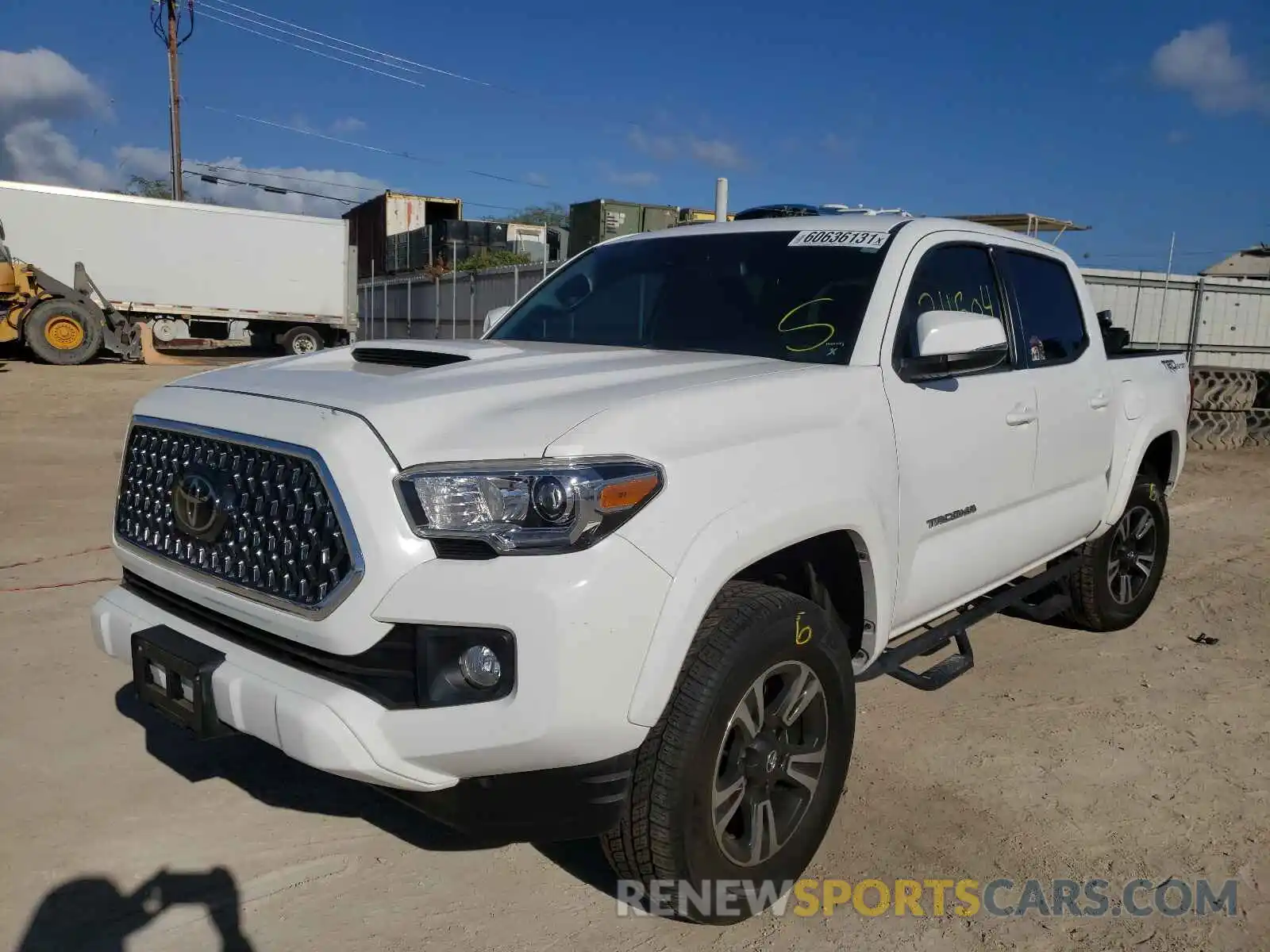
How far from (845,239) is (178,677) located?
256 centimetres

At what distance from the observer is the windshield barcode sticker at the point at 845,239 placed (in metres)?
3.51

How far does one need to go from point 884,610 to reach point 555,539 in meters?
1.33

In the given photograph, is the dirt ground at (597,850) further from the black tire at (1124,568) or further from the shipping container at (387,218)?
the shipping container at (387,218)

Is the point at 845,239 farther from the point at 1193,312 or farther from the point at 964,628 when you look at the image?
the point at 1193,312

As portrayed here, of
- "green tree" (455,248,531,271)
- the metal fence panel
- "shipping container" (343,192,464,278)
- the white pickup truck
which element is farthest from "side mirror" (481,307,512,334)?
"shipping container" (343,192,464,278)

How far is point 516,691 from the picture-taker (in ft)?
7.00

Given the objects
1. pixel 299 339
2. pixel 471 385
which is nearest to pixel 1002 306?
pixel 471 385

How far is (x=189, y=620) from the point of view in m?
2.70

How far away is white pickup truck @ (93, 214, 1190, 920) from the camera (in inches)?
86.0

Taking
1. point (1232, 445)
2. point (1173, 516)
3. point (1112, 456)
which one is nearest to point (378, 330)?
point (1232, 445)

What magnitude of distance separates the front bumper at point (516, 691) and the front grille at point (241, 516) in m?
0.16

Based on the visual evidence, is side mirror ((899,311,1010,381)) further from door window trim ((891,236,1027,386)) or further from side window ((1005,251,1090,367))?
side window ((1005,251,1090,367))

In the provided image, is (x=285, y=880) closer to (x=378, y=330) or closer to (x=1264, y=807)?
(x=1264, y=807)

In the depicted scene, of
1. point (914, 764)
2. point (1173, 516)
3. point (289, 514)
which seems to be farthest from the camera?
point (1173, 516)
